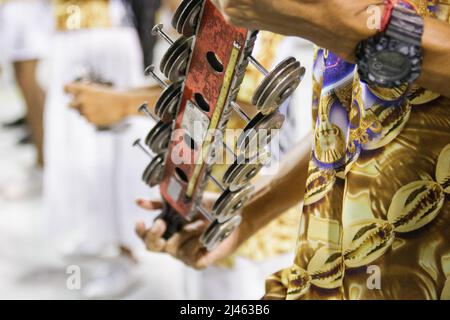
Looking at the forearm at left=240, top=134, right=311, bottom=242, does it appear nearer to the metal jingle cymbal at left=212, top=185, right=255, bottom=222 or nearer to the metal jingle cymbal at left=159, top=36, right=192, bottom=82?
the metal jingle cymbal at left=212, top=185, right=255, bottom=222

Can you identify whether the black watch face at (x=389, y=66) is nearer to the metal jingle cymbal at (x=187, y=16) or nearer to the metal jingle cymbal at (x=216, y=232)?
the metal jingle cymbal at (x=187, y=16)

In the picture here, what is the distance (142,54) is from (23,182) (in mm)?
971

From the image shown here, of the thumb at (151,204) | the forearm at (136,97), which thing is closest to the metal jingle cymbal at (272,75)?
the thumb at (151,204)

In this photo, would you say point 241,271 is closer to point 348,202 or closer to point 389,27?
point 348,202

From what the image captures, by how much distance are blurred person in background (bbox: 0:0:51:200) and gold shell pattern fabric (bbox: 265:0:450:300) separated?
2524 millimetres

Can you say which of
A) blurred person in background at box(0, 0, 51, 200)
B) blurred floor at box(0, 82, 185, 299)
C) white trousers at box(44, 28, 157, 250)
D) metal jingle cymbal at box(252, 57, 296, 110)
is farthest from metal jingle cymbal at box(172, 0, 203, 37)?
blurred person in background at box(0, 0, 51, 200)

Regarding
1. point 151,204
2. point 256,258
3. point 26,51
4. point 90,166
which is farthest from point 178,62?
point 26,51

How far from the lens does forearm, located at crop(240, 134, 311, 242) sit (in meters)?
0.93

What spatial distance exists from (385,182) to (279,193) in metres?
0.34

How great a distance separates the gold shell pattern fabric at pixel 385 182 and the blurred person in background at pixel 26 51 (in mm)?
2524

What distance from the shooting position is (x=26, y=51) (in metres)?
3.15

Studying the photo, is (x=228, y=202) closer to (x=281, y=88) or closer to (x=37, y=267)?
(x=281, y=88)

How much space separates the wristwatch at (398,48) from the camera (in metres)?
0.55

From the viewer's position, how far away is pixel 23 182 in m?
3.14
